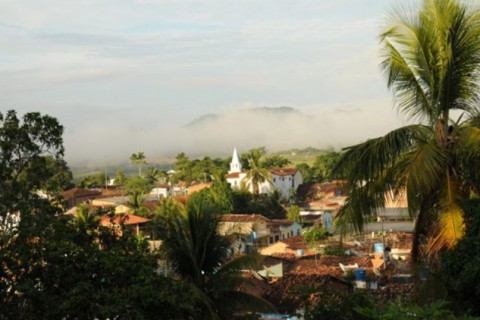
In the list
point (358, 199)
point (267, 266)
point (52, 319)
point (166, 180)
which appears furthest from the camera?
point (166, 180)

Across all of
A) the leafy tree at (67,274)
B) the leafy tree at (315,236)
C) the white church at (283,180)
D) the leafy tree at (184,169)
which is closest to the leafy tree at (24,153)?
the leafy tree at (67,274)

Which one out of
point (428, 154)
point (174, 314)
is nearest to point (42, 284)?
point (174, 314)

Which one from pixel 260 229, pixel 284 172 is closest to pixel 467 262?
pixel 260 229

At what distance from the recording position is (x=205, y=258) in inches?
483

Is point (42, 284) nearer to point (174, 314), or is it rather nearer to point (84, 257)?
point (84, 257)

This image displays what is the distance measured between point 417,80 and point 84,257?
209 inches

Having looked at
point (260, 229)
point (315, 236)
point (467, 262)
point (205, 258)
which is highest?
point (467, 262)

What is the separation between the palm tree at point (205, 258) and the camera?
11961 millimetres

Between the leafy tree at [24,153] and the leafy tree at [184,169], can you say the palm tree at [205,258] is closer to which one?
the leafy tree at [24,153]

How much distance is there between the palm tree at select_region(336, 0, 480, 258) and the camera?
672 cm

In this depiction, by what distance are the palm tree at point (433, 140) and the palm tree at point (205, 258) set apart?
530cm

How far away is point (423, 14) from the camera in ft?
23.1

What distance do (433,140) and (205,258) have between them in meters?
6.62

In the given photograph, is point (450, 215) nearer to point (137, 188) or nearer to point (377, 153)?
point (377, 153)
